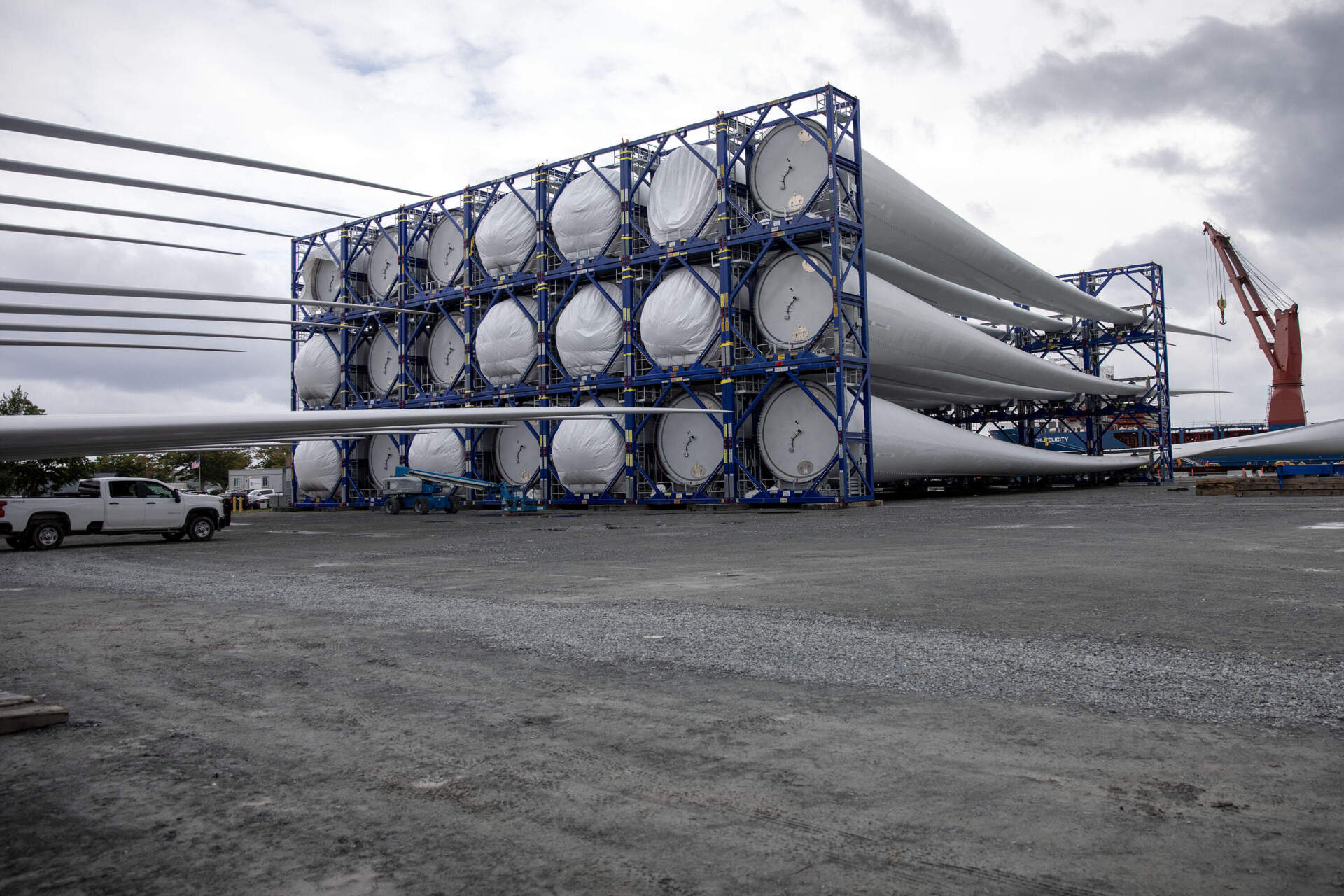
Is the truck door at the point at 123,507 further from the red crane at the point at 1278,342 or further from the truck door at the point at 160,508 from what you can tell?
the red crane at the point at 1278,342

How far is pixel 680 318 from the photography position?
27609 millimetres

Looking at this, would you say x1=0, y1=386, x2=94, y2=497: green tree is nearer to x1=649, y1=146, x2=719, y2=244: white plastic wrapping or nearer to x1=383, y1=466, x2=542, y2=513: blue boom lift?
x1=383, y1=466, x2=542, y2=513: blue boom lift

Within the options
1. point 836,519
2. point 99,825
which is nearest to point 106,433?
point 99,825

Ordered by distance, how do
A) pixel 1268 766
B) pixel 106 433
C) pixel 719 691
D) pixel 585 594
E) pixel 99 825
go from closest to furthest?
1. pixel 99 825
2. pixel 1268 766
3. pixel 106 433
4. pixel 719 691
5. pixel 585 594

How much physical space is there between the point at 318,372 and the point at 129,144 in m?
40.1

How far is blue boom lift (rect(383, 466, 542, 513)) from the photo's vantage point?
3111 centimetres

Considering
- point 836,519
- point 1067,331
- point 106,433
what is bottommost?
point 836,519

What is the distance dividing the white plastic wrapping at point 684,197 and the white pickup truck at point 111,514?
1542 cm

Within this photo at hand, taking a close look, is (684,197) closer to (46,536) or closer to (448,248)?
(448,248)

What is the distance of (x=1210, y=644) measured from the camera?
559 centimetres

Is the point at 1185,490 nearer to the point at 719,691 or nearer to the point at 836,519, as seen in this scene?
the point at 836,519

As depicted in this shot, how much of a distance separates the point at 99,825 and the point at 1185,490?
34.1 metres

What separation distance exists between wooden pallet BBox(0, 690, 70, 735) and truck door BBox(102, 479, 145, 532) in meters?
16.6

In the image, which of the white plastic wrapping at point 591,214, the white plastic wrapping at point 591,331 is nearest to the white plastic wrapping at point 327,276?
the white plastic wrapping at point 591,214
